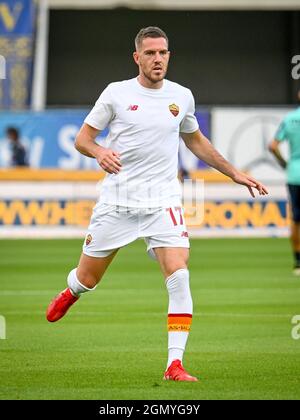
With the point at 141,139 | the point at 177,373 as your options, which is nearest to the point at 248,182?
the point at 141,139

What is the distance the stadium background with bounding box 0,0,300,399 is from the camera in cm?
1219

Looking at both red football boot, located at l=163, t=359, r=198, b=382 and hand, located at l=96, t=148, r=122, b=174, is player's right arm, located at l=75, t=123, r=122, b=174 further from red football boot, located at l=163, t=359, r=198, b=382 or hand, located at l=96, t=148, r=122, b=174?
red football boot, located at l=163, t=359, r=198, b=382

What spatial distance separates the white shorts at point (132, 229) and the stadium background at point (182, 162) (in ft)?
3.34

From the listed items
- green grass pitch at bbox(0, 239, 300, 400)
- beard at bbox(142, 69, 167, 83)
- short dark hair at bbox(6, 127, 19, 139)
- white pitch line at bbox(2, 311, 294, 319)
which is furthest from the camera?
short dark hair at bbox(6, 127, 19, 139)

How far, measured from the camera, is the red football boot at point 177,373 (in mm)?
9609

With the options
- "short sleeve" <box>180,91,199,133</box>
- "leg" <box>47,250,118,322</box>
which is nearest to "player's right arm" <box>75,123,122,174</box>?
"short sleeve" <box>180,91,199,133</box>

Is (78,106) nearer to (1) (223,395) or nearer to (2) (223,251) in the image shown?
(2) (223,251)

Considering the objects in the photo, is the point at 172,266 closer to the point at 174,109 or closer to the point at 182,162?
the point at 174,109

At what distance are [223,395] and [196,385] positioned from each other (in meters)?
0.49

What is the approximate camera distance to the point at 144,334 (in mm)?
12531

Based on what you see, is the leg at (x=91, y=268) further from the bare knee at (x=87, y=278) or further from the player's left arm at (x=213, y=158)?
the player's left arm at (x=213, y=158)

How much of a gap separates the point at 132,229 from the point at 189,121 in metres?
1.01

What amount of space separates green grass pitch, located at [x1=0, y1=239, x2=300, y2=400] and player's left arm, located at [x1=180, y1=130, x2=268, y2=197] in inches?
58.3
